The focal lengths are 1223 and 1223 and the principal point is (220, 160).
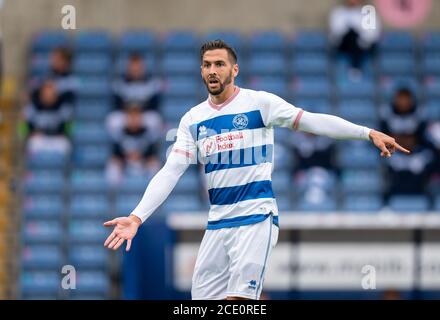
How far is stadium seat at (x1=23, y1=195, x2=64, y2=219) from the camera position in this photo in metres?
16.5

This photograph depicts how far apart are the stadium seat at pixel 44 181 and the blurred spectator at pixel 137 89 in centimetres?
129

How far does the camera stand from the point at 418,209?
1562 cm

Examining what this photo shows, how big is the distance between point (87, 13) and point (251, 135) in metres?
11.1

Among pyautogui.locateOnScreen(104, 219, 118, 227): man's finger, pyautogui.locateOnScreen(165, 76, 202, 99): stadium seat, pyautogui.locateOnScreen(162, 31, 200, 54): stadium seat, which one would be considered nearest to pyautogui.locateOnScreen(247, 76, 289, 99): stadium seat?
pyautogui.locateOnScreen(165, 76, 202, 99): stadium seat

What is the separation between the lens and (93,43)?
18484mm

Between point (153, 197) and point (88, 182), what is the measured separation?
336 inches

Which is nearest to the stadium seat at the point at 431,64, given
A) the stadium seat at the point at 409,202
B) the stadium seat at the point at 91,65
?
the stadium seat at the point at 409,202

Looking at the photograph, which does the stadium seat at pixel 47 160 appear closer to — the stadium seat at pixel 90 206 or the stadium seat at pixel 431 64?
the stadium seat at pixel 90 206

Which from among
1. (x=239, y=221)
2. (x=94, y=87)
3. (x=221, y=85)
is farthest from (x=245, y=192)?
(x=94, y=87)

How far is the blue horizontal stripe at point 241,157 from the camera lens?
825cm

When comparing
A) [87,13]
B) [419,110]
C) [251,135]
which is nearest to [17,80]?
[87,13]

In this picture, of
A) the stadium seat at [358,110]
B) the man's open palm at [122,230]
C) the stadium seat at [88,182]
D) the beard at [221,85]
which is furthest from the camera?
the stadium seat at [358,110]

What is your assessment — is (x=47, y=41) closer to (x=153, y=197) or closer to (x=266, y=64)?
(x=266, y=64)

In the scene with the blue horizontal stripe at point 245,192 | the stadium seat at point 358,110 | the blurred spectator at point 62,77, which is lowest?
the blue horizontal stripe at point 245,192
